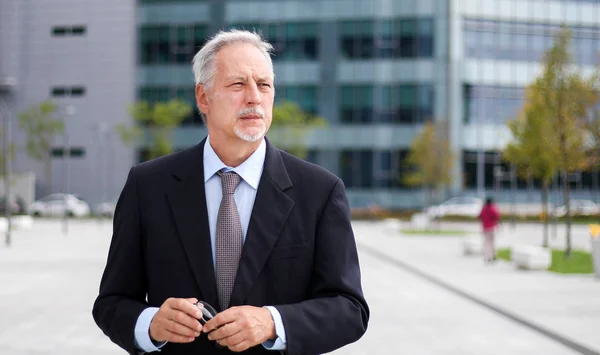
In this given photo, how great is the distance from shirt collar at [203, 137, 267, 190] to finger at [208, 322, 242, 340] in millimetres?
520

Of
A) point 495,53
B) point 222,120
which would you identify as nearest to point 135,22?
point 495,53

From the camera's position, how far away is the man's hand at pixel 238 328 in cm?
271

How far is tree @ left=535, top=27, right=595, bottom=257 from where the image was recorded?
28.2m

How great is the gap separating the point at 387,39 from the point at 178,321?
225 ft

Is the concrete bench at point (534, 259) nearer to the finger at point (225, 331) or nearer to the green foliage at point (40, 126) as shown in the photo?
the finger at point (225, 331)

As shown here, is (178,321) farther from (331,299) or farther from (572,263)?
(572,263)

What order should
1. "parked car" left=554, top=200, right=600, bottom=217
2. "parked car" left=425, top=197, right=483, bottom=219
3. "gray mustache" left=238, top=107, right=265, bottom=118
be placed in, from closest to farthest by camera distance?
"gray mustache" left=238, top=107, right=265, bottom=118
"parked car" left=425, top=197, right=483, bottom=219
"parked car" left=554, top=200, right=600, bottom=217

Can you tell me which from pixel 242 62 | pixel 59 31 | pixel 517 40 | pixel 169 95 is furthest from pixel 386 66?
pixel 242 62

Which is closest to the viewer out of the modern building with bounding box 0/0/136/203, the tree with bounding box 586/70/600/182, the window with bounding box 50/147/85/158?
the tree with bounding box 586/70/600/182

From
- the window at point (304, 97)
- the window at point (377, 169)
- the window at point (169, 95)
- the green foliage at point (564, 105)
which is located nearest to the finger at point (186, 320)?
the green foliage at point (564, 105)

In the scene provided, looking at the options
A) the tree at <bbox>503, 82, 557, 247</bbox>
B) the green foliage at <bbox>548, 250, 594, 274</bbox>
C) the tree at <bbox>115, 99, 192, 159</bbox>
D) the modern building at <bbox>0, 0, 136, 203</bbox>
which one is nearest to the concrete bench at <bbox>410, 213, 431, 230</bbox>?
the tree at <bbox>503, 82, 557, 247</bbox>

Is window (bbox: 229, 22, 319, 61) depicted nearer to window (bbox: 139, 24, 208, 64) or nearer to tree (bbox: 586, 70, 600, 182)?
window (bbox: 139, 24, 208, 64)

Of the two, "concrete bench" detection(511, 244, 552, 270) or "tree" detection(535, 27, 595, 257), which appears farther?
"tree" detection(535, 27, 595, 257)

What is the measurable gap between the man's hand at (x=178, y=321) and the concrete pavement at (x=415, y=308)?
304 inches
